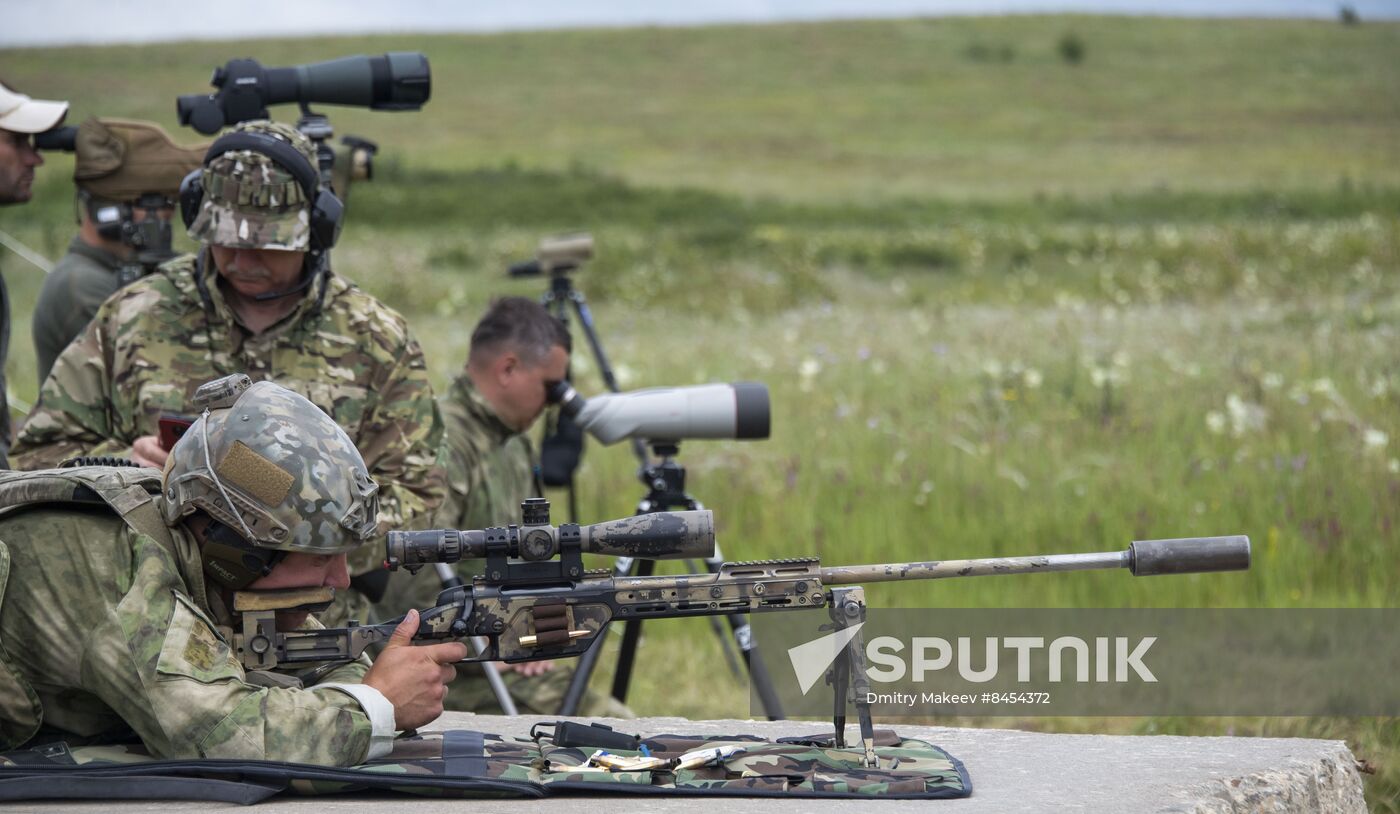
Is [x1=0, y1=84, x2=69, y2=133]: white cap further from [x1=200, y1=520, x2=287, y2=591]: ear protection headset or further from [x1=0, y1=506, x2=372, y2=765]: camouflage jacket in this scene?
[x1=200, y1=520, x2=287, y2=591]: ear protection headset

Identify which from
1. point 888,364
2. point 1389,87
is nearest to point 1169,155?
point 1389,87

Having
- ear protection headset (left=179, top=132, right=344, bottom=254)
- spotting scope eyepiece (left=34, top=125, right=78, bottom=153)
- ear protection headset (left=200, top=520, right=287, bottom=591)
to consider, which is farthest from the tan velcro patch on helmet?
spotting scope eyepiece (left=34, top=125, right=78, bottom=153)

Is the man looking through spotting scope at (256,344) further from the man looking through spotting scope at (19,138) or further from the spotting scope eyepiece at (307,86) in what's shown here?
the man looking through spotting scope at (19,138)

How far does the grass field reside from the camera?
7809mm

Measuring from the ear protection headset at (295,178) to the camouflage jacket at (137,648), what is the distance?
180 centimetres

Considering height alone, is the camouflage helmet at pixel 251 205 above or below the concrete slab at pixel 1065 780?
above

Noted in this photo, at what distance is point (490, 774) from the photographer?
12.4 feet

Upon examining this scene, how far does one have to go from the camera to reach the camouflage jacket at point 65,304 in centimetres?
650

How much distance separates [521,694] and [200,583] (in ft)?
9.38

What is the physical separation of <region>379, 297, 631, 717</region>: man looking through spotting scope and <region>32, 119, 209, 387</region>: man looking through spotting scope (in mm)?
1366

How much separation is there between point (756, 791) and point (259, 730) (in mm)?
1131

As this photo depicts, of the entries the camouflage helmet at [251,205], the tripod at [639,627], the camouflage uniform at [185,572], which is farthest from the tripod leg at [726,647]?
the camouflage uniform at [185,572]

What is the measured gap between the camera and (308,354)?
523 centimetres

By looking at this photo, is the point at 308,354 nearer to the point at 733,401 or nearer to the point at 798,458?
the point at 733,401
